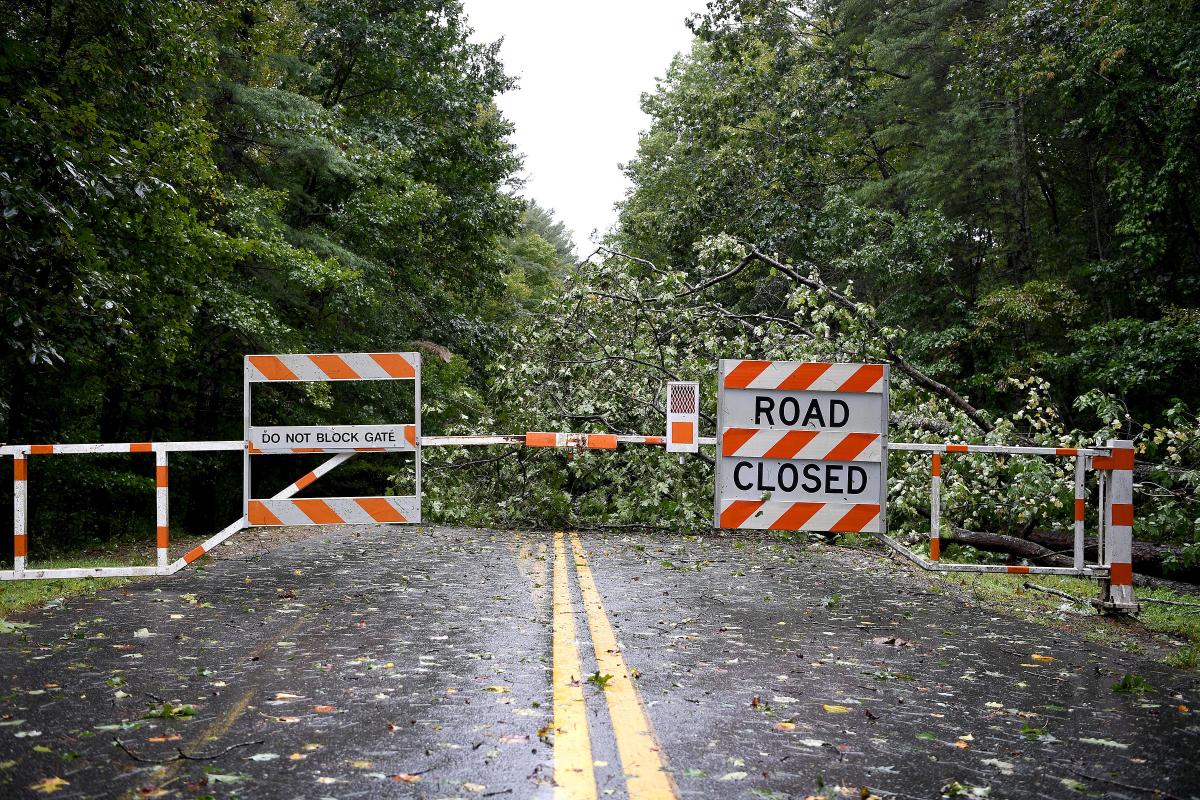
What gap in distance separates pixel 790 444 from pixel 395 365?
12.8 ft

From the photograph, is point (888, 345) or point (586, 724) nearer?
point (586, 724)

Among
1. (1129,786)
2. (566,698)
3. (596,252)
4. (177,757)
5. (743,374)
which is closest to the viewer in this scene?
(1129,786)

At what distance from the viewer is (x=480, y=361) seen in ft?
90.3

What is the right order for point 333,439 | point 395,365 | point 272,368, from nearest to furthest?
point 333,439 → point 395,365 → point 272,368

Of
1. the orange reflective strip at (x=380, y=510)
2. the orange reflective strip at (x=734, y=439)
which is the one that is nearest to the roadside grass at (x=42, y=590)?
the orange reflective strip at (x=380, y=510)

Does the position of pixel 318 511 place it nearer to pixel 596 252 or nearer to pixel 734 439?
pixel 734 439

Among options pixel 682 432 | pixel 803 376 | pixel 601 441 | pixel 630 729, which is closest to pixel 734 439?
pixel 803 376

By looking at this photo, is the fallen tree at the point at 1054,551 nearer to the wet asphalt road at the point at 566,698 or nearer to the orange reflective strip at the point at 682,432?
the wet asphalt road at the point at 566,698

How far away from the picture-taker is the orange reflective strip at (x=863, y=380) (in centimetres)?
702

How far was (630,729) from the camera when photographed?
4598 mm

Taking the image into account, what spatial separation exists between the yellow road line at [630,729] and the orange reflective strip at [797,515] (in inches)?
56.8

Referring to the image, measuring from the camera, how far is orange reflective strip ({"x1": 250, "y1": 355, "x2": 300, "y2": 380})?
9.15 m

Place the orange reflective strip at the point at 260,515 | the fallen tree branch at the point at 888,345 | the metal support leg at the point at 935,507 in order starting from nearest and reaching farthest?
the metal support leg at the point at 935,507 < the orange reflective strip at the point at 260,515 < the fallen tree branch at the point at 888,345

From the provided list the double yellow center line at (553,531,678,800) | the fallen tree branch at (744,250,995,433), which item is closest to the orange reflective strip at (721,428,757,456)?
the double yellow center line at (553,531,678,800)
